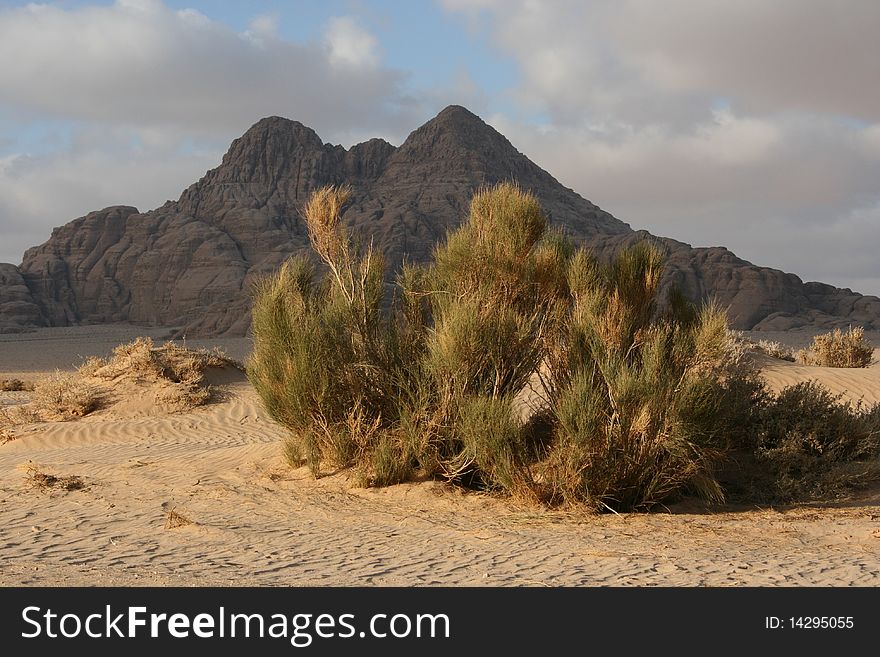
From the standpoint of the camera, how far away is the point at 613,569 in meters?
6.53

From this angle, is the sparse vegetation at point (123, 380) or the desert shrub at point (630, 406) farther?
the sparse vegetation at point (123, 380)

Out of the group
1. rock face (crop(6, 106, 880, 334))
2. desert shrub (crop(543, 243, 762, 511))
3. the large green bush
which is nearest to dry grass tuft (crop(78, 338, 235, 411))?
the large green bush

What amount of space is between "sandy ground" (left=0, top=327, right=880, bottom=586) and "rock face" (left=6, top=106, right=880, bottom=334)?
47.4 m

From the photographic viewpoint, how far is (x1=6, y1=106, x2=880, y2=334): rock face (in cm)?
6034

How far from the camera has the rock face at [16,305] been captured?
222 ft

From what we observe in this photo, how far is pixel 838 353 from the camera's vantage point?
2495cm

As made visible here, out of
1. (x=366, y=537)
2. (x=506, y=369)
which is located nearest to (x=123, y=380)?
(x=506, y=369)

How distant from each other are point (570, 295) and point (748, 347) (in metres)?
12.5

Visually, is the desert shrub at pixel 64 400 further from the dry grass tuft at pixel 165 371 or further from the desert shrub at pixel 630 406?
the desert shrub at pixel 630 406

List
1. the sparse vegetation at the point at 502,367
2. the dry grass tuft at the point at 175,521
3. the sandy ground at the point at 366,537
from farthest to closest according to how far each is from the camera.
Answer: the sparse vegetation at the point at 502,367 → the dry grass tuft at the point at 175,521 → the sandy ground at the point at 366,537

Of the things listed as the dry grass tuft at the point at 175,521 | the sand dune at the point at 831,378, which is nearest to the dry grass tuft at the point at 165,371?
the dry grass tuft at the point at 175,521

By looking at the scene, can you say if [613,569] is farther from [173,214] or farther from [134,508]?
[173,214]

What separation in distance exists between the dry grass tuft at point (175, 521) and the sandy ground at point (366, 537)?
0.24 ft
